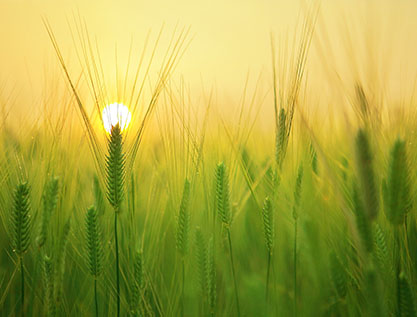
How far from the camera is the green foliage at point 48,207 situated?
3.29 ft

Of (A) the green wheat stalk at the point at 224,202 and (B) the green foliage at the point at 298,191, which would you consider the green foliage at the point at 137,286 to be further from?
(B) the green foliage at the point at 298,191

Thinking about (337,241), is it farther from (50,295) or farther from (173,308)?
(50,295)

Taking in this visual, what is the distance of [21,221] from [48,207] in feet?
0.24

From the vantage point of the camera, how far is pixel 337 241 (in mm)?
1151

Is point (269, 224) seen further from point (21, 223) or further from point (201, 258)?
point (21, 223)

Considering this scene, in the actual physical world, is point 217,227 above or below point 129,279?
above

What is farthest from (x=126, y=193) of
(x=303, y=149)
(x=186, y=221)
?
(x=303, y=149)

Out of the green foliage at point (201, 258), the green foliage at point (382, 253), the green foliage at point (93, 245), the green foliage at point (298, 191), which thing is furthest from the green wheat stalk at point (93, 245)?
the green foliage at point (382, 253)

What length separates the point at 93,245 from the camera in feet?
3.32

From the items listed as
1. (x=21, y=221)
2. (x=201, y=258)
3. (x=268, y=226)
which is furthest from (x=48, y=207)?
(x=268, y=226)

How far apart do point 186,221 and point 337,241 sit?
0.45 m

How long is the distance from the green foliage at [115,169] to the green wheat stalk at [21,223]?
0.22 m

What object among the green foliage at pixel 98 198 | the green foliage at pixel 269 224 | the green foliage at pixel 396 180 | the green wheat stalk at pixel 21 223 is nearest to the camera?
the green foliage at pixel 396 180

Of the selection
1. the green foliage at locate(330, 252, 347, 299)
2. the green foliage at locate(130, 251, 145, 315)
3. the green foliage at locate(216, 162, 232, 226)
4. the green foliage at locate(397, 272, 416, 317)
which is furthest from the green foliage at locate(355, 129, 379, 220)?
the green foliage at locate(130, 251, 145, 315)
